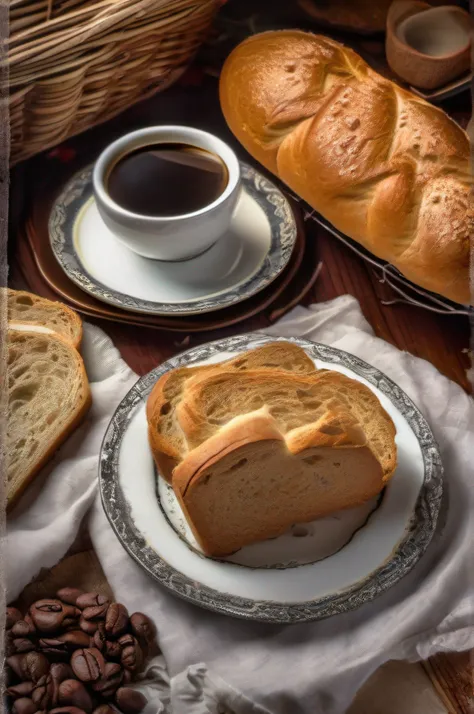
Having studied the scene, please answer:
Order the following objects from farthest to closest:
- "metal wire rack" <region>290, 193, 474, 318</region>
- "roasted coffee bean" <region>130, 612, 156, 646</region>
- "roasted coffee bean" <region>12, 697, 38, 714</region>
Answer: "metal wire rack" <region>290, 193, 474, 318</region>
"roasted coffee bean" <region>130, 612, 156, 646</region>
"roasted coffee bean" <region>12, 697, 38, 714</region>

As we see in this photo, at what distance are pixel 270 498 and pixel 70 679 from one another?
332 millimetres

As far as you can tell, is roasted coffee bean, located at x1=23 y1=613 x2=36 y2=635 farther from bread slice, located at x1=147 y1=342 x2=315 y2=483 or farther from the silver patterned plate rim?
the silver patterned plate rim

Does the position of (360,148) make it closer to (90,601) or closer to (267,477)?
(267,477)

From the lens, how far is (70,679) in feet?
3.32

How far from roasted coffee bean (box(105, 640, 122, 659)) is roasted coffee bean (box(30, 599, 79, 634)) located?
6 cm

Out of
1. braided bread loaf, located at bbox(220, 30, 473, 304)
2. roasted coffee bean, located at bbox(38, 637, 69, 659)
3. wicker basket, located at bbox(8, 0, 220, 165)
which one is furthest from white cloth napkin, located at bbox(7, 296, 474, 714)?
wicker basket, located at bbox(8, 0, 220, 165)

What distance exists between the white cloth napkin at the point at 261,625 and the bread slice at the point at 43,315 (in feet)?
0.58

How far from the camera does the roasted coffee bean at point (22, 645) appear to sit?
1038 mm

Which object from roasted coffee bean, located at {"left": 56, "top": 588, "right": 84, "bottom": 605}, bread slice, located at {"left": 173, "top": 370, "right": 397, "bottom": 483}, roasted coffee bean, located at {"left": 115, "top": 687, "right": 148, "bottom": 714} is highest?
bread slice, located at {"left": 173, "top": 370, "right": 397, "bottom": 483}

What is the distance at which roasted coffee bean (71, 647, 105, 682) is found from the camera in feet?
3.33

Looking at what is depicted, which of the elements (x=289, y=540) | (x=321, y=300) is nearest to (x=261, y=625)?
(x=289, y=540)

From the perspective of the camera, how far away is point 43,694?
100cm

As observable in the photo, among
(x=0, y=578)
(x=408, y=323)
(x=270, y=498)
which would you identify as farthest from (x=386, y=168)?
(x=0, y=578)

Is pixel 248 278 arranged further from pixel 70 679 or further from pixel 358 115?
pixel 70 679
